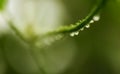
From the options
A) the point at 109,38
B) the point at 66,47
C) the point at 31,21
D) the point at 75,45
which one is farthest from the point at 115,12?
the point at 75,45

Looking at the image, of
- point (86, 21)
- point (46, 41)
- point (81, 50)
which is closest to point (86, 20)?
point (86, 21)

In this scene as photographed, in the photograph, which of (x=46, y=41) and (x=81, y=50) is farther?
(x=81, y=50)

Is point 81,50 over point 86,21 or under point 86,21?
over

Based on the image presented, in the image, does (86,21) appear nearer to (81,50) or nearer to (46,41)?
(46,41)

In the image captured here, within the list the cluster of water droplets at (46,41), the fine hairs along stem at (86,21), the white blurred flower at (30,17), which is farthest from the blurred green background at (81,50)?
the fine hairs along stem at (86,21)

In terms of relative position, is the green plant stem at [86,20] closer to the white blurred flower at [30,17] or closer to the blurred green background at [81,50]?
the white blurred flower at [30,17]

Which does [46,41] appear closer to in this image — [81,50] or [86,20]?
[86,20]

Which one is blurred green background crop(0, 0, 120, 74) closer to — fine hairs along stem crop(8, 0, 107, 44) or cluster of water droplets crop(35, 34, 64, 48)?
cluster of water droplets crop(35, 34, 64, 48)

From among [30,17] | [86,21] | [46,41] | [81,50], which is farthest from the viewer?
[81,50]

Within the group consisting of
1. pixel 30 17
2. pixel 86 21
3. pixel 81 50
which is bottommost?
pixel 86 21

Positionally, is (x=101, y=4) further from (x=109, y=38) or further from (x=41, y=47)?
(x=109, y=38)

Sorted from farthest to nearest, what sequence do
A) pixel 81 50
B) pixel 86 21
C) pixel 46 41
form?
pixel 81 50 < pixel 46 41 < pixel 86 21
